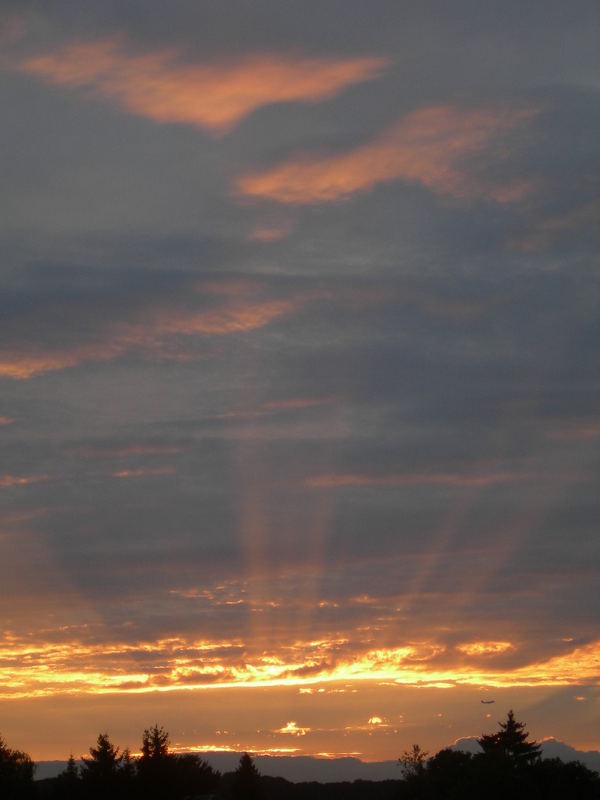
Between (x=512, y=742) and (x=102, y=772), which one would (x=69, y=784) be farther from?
(x=512, y=742)

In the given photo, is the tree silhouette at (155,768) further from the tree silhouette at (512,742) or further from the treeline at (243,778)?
the tree silhouette at (512,742)

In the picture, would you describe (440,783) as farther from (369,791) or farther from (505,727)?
(369,791)

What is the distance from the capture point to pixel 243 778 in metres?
90.9

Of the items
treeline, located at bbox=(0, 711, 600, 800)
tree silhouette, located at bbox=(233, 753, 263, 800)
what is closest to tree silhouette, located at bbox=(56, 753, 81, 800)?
treeline, located at bbox=(0, 711, 600, 800)

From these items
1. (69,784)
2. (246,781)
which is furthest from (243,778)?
(69,784)

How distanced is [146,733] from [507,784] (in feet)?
88.8

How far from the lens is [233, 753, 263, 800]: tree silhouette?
89.5m

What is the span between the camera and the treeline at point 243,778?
6800 centimetres

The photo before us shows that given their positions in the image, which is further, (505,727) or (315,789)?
(315,789)

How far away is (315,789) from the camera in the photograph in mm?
161250

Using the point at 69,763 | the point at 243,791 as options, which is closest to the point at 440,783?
the point at 243,791

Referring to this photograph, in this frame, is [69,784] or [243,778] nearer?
[69,784]

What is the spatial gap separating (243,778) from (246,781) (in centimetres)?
44

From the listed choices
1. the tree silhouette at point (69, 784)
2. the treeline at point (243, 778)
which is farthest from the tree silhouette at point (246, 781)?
the tree silhouette at point (69, 784)
